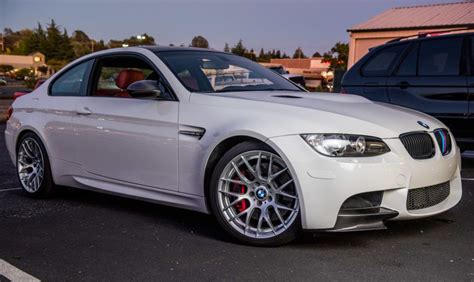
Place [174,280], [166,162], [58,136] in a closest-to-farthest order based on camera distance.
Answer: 1. [174,280]
2. [166,162]
3. [58,136]

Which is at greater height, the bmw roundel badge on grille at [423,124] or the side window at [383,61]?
the side window at [383,61]

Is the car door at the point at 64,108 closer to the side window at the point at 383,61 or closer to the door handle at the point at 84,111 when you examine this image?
the door handle at the point at 84,111

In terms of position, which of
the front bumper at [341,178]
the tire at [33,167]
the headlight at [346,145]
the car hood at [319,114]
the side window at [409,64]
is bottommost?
the tire at [33,167]

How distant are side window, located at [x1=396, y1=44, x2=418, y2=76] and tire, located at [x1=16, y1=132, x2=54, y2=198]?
14.3ft

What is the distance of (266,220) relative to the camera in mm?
3875

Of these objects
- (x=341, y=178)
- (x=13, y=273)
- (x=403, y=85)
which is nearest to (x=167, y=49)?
(x=341, y=178)

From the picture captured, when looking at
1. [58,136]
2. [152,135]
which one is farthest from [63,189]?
[152,135]

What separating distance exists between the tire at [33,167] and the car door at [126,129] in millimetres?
635

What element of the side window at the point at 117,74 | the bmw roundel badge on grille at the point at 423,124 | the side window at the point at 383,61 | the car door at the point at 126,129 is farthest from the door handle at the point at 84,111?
the side window at the point at 383,61

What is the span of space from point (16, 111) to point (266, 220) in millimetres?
3373

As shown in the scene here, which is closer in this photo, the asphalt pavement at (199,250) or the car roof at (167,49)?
the asphalt pavement at (199,250)

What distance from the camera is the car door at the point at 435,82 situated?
678 cm

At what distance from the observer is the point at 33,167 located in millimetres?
5695

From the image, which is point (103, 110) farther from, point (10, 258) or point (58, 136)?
point (10, 258)
